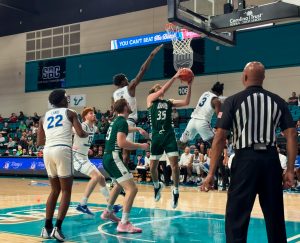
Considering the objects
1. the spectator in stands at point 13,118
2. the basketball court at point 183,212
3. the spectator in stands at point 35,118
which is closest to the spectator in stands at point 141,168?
the basketball court at point 183,212

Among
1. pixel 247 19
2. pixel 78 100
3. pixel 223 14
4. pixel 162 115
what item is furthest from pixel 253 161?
pixel 78 100

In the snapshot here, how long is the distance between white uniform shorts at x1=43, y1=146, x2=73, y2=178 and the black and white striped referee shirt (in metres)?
2.64

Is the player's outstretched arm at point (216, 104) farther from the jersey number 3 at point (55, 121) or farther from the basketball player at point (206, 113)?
the jersey number 3 at point (55, 121)

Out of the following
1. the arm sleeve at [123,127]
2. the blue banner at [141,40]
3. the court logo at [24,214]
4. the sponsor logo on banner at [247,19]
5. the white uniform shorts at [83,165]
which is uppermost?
the blue banner at [141,40]

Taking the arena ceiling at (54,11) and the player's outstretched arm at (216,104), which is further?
the arena ceiling at (54,11)

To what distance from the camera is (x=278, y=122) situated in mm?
3926

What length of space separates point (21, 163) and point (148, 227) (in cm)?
1571

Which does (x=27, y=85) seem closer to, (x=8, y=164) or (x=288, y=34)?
(x=8, y=164)

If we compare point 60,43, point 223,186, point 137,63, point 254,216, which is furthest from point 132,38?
point 254,216

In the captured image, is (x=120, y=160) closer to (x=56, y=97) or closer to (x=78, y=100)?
(x=56, y=97)

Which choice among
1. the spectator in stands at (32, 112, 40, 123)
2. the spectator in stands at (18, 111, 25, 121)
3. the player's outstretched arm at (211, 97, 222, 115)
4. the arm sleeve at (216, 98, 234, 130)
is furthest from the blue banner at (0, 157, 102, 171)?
the arm sleeve at (216, 98, 234, 130)

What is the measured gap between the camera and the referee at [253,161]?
3.74 m

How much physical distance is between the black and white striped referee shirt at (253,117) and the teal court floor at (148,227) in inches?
90.3

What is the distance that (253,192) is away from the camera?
12.4ft
